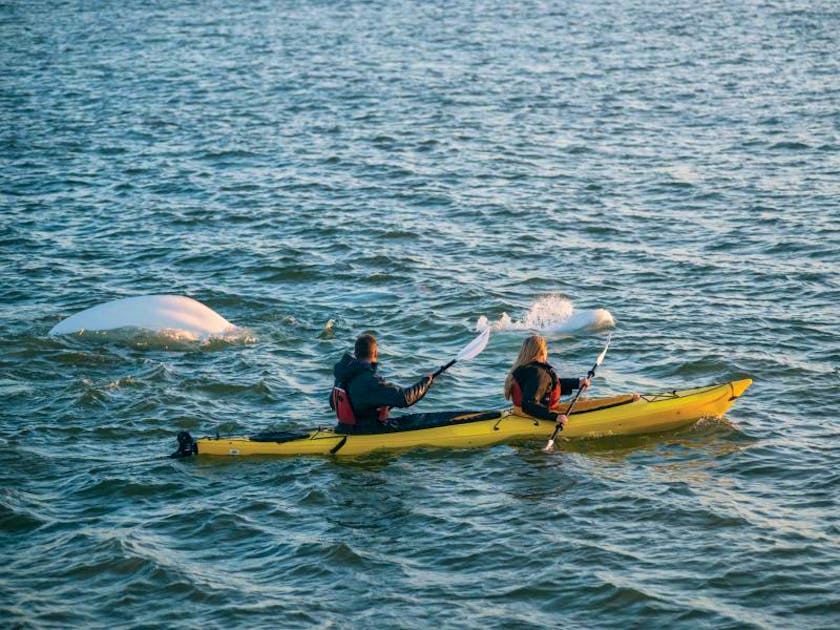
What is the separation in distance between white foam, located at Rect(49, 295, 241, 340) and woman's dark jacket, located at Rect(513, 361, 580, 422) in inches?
167

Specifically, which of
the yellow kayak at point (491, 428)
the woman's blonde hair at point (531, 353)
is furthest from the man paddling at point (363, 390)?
the woman's blonde hair at point (531, 353)

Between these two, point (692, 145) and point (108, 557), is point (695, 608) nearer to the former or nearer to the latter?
point (108, 557)

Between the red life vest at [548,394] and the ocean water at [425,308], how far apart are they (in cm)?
44

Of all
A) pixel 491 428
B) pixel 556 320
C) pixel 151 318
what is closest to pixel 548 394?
pixel 491 428

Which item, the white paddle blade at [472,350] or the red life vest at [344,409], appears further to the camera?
the white paddle blade at [472,350]

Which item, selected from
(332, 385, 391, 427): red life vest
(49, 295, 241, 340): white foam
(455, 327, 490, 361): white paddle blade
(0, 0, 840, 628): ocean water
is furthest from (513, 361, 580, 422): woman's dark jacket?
(49, 295, 241, 340): white foam

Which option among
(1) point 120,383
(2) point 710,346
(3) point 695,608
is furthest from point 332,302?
(3) point 695,608

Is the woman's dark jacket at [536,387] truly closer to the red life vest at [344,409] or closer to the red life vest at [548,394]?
the red life vest at [548,394]

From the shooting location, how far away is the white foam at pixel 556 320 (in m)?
13.7

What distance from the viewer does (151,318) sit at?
43.8 feet

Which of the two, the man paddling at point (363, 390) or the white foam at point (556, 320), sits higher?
the man paddling at point (363, 390)

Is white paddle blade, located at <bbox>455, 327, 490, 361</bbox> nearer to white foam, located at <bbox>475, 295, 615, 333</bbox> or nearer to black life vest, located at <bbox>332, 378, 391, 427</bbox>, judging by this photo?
black life vest, located at <bbox>332, 378, 391, 427</bbox>

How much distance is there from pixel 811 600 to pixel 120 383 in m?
7.20

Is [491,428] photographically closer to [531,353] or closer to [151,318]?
[531,353]
